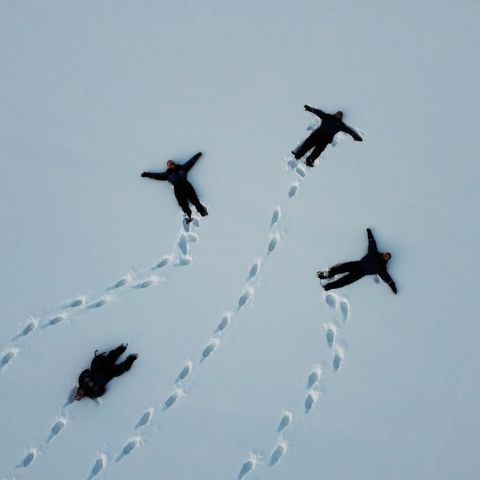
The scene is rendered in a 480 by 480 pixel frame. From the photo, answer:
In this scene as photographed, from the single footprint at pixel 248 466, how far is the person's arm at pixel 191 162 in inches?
141

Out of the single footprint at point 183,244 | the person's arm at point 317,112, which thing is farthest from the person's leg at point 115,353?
the person's arm at point 317,112

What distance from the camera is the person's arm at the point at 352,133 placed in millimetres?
6719

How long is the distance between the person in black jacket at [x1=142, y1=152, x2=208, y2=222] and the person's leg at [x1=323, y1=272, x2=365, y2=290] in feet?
5.84

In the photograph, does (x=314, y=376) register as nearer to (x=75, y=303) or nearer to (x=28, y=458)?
(x=75, y=303)

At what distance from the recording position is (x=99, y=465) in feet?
20.7

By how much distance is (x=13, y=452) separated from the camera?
6.35 meters

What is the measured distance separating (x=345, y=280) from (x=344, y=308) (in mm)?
345

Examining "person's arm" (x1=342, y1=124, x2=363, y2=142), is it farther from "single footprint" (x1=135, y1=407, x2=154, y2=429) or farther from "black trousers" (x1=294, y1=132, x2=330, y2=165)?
"single footprint" (x1=135, y1=407, x2=154, y2=429)

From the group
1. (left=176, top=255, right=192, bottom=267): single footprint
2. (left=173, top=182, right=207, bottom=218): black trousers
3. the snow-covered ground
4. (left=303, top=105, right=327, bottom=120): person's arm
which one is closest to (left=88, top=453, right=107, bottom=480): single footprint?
the snow-covered ground

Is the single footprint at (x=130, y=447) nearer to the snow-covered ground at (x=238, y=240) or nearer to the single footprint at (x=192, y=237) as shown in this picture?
the snow-covered ground at (x=238, y=240)

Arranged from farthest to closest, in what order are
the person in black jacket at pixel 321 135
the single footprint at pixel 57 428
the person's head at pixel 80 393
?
the person in black jacket at pixel 321 135 < the single footprint at pixel 57 428 < the person's head at pixel 80 393

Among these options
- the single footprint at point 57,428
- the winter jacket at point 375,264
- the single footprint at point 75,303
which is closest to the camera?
the single footprint at point 57,428

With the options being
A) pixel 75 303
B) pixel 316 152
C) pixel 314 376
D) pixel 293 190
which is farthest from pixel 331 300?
pixel 75 303

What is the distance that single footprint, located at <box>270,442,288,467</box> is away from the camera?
6.31 m
